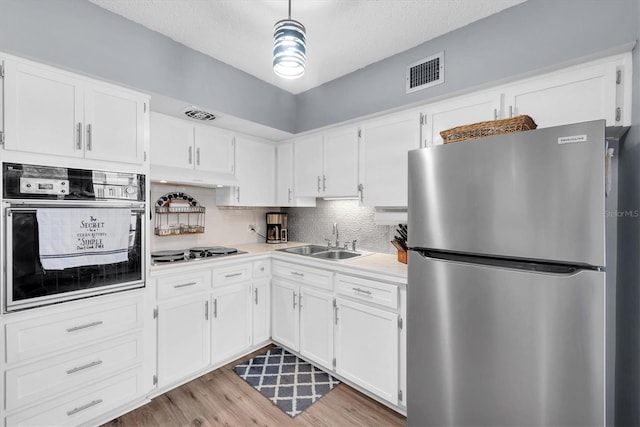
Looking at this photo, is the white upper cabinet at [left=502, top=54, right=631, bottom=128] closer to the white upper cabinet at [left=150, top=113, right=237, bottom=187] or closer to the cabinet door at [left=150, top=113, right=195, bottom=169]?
the white upper cabinet at [left=150, top=113, right=237, bottom=187]

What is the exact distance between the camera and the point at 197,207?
293 cm

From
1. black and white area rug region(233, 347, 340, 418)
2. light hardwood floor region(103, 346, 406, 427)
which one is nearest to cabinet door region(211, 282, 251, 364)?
black and white area rug region(233, 347, 340, 418)

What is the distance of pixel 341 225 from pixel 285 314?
1.09 m

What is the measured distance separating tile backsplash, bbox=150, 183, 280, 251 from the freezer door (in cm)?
229

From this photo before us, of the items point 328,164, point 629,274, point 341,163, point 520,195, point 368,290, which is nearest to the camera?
point 520,195

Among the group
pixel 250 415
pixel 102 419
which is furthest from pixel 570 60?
pixel 102 419

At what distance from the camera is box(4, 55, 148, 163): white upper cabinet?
1.52 meters

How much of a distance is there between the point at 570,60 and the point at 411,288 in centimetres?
150

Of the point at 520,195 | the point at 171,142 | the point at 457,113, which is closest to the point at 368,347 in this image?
the point at 520,195

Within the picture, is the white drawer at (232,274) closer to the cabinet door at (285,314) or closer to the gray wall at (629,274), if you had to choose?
the cabinet door at (285,314)

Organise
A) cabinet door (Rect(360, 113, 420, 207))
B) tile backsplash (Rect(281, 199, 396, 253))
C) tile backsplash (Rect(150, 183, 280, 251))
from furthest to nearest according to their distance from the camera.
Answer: tile backsplash (Rect(281, 199, 396, 253)) → tile backsplash (Rect(150, 183, 280, 251)) → cabinet door (Rect(360, 113, 420, 207))

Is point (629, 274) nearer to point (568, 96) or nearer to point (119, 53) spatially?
point (568, 96)

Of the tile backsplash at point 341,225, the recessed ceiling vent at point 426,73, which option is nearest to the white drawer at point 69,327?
the tile backsplash at point 341,225

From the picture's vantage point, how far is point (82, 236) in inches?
68.1
